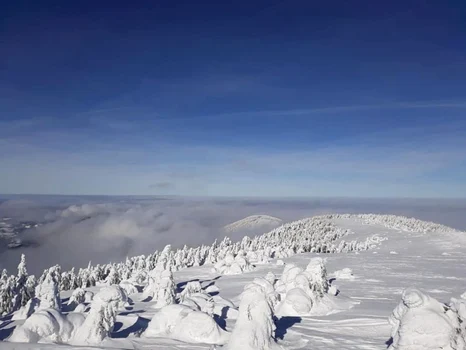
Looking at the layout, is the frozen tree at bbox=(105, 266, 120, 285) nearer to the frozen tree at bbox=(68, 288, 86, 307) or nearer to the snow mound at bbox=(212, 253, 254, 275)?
the frozen tree at bbox=(68, 288, 86, 307)

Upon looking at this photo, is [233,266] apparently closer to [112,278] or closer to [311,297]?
[112,278]

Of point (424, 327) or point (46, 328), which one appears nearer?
point (424, 327)

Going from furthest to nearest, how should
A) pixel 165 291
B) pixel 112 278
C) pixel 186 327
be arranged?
pixel 112 278 → pixel 165 291 → pixel 186 327

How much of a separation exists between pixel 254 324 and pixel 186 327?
4.24 meters

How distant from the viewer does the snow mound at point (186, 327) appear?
1697cm

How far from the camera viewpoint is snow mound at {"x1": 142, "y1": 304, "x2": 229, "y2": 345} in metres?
17.0

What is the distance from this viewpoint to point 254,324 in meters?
15.1

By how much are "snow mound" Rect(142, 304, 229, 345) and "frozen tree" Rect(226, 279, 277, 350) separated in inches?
83.4

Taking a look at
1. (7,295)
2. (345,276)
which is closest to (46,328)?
(345,276)

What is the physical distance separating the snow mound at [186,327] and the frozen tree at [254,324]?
6.95 ft

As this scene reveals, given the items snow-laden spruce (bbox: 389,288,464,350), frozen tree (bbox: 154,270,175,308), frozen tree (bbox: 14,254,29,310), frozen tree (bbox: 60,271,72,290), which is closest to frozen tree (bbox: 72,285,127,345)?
snow-laden spruce (bbox: 389,288,464,350)

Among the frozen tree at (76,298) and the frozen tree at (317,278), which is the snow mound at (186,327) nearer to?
the frozen tree at (317,278)

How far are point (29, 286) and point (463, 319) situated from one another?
221ft

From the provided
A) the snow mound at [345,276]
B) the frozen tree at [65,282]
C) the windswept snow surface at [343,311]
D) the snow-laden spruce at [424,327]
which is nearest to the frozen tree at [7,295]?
the windswept snow surface at [343,311]
